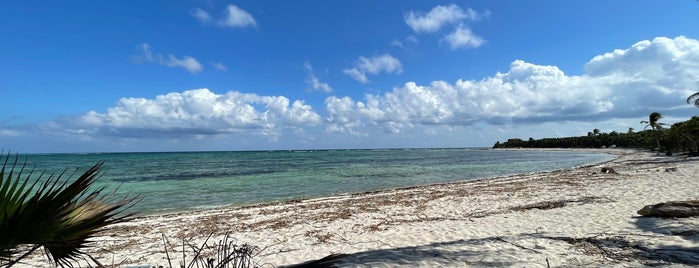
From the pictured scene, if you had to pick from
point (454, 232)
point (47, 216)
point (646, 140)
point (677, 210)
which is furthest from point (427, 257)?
point (646, 140)

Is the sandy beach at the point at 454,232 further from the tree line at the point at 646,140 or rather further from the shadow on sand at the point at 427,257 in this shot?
the tree line at the point at 646,140

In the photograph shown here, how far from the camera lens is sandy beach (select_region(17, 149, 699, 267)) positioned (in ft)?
19.1

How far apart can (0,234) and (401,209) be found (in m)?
11.4

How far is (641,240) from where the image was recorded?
639cm

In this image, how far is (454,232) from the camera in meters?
8.39

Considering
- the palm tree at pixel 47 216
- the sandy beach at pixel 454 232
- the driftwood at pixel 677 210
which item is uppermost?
the palm tree at pixel 47 216

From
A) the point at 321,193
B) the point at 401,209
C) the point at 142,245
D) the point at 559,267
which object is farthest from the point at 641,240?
the point at 321,193

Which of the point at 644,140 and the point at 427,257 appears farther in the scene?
the point at 644,140

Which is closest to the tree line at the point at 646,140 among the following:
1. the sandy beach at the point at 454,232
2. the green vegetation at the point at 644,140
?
the green vegetation at the point at 644,140

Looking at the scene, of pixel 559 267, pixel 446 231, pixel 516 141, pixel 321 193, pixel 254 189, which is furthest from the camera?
pixel 516 141

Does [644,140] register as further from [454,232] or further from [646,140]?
[454,232]

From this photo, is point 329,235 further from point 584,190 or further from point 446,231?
point 584,190

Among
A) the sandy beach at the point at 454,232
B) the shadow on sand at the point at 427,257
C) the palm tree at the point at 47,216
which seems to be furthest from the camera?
the sandy beach at the point at 454,232

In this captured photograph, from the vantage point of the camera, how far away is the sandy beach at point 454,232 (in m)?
5.81
